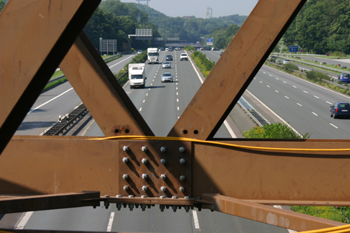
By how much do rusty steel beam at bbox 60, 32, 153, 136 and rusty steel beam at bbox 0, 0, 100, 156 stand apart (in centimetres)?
118

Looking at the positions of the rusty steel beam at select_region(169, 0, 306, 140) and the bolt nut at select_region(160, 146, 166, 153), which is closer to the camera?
the rusty steel beam at select_region(169, 0, 306, 140)

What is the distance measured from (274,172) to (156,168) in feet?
3.40

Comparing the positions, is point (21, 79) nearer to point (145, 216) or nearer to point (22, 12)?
point (22, 12)

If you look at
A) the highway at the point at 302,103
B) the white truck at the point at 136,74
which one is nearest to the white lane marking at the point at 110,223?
the highway at the point at 302,103

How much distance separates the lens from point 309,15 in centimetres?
13975

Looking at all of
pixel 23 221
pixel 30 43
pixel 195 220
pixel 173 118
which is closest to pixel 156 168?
pixel 30 43

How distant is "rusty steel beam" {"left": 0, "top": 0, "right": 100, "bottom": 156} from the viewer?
286cm

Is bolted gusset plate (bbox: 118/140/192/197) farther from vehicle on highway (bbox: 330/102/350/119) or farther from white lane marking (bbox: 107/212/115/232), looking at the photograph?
vehicle on highway (bbox: 330/102/350/119)

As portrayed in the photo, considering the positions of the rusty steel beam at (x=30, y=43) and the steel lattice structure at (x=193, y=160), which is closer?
→ the rusty steel beam at (x=30, y=43)

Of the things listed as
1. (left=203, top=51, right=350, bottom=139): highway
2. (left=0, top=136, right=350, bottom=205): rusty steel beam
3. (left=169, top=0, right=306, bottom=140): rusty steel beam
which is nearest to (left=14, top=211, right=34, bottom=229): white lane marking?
(left=0, top=136, right=350, bottom=205): rusty steel beam

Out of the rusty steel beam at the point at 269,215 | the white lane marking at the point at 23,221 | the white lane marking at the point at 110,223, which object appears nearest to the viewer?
the rusty steel beam at the point at 269,215

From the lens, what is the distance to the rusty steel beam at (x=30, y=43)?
9.39 ft

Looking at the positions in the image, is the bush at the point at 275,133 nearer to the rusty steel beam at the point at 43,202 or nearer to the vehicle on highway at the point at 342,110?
the vehicle on highway at the point at 342,110

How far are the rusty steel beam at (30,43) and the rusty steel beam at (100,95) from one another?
1181mm
